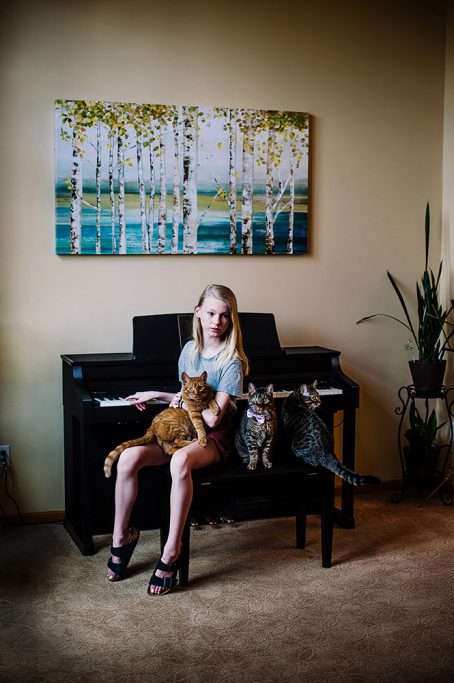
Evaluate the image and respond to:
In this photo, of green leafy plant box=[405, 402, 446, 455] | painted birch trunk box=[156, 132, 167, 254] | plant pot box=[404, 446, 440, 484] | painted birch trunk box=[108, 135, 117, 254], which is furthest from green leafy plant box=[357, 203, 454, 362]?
painted birch trunk box=[108, 135, 117, 254]

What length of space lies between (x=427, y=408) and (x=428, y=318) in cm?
48

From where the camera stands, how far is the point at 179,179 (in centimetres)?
411

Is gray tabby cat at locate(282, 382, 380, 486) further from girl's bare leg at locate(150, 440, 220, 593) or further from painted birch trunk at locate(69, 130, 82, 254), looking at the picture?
painted birch trunk at locate(69, 130, 82, 254)

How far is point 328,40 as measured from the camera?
4.34 metres

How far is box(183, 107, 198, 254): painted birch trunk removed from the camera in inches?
161

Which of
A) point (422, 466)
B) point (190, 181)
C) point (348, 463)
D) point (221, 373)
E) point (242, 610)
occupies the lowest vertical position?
point (242, 610)

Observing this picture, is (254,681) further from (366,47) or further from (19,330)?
(366,47)

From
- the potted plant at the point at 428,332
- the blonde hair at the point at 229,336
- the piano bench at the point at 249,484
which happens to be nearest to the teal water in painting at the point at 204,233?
the potted plant at the point at 428,332

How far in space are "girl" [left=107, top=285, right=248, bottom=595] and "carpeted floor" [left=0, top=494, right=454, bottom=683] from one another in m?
0.13

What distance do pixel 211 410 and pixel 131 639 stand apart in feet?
3.05

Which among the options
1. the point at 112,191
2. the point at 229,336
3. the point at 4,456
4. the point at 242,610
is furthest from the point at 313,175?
the point at 242,610

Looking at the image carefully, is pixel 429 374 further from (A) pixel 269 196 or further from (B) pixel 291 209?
(A) pixel 269 196

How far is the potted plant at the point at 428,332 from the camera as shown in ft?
14.1

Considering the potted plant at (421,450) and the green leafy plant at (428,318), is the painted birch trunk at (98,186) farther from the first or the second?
the potted plant at (421,450)
